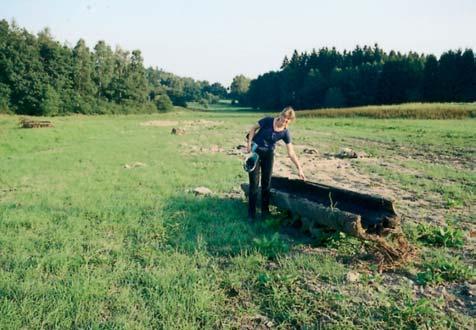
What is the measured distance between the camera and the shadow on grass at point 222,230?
253 inches

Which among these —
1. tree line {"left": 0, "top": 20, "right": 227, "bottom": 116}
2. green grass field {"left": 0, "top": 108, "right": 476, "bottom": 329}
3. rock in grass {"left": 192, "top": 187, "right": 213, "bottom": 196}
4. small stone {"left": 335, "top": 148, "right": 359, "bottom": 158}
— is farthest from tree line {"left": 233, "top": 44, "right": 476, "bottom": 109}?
rock in grass {"left": 192, "top": 187, "right": 213, "bottom": 196}

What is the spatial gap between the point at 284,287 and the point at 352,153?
1433 centimetres

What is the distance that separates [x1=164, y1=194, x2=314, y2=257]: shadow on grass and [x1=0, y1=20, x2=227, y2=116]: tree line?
65.9 metres

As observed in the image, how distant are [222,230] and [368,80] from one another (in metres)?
80.6

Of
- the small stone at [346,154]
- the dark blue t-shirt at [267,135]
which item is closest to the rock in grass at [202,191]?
the dark blue t-shirt at [267,135]

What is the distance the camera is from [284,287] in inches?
198

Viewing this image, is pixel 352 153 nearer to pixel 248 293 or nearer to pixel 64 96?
pixel 248 293

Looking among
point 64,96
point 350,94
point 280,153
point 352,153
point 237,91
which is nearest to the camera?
point 352,153

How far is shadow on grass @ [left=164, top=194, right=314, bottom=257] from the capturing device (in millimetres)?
6426

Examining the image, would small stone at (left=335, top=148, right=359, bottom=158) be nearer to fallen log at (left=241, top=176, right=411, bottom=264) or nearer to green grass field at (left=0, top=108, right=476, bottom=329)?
green grass field at (left=0, top=108, right=476, bottom=329)


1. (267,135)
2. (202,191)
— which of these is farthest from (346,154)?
(267,135)

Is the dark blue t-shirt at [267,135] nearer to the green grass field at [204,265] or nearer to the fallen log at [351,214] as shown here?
the fallen log at [351,214]

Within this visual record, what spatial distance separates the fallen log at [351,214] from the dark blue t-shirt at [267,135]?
3.40 ft

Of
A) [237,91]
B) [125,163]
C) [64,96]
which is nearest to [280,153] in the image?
[125,163]
